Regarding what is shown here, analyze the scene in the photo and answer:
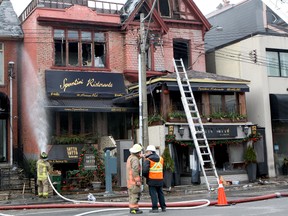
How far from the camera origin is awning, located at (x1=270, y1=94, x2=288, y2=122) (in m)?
25.6

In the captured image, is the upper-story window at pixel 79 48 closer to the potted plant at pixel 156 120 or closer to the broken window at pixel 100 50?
the broken window at pixel 100 50

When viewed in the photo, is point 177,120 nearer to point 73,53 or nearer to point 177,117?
point 177,117

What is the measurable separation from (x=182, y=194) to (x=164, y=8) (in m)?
12.8

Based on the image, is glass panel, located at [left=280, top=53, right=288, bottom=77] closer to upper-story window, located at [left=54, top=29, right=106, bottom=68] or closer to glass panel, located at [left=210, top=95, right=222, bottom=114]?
glass panel, located at [left=210, top=95, right=222, bottom=114]

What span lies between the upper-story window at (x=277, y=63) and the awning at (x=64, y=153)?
12.0 m

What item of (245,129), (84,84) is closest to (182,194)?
(245,129)

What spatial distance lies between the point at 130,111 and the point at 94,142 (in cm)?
237

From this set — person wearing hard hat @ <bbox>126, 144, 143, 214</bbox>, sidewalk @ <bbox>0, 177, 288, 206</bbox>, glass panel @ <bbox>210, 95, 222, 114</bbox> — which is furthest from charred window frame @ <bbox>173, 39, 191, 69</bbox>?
person wearing hard hat @ <bbox>126, 144, 143, 214</bbox>

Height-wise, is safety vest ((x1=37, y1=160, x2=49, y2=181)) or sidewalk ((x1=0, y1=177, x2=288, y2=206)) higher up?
safety vest ((x1=37, y1=160, x2=49, y2=181))

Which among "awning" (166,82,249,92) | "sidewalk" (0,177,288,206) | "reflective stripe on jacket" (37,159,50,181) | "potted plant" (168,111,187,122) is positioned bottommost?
"sidewalk" (0,177,288,206)

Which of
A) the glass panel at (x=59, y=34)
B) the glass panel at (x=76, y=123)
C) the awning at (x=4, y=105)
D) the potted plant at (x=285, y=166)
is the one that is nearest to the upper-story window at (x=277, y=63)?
the potted plant at (x=285, y=166)

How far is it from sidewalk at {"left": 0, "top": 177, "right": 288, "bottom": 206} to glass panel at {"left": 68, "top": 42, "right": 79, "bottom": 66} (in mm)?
7424

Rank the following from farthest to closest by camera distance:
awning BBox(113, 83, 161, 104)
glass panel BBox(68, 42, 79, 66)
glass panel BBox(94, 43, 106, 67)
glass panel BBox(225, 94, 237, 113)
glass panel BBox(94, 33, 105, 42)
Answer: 1. glass panel BBox(225, 94, 237, 113)
2. glass panel BBox(94, 43, 106, 67)
3. glass panel BBox(94, 33, 105, 42)
4. glass panel BBox(68, 42, 79, 66)
5. awning BBox(113, 83, 161, 104)

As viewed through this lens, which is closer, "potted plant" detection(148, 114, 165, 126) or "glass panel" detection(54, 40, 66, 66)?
"potted plant" detection(148, 114, 165, 126)
